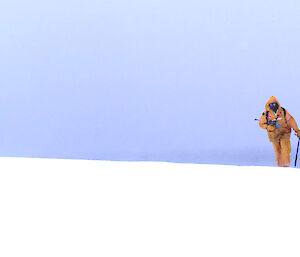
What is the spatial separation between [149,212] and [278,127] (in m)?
1.54

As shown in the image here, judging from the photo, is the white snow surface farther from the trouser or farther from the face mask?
the face mask

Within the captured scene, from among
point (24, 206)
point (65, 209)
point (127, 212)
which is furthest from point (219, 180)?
point (24, 206)

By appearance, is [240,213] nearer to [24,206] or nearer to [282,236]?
[282,236]

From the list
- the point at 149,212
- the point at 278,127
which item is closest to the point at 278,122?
the point at 278,127

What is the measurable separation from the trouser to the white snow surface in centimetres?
37

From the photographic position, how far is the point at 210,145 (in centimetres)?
288

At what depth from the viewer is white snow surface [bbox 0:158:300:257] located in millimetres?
1240

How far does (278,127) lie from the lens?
2.78 meters

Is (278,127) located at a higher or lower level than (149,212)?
higher

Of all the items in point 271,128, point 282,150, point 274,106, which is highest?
point 274,106

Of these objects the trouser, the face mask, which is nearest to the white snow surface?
the trouser

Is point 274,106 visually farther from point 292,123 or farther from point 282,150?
point 282,150

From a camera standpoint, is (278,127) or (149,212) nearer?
(149,212)

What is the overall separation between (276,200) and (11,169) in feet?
5.37
